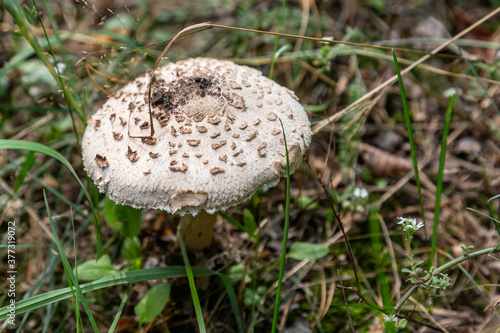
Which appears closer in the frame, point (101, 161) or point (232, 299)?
point (101, 161)

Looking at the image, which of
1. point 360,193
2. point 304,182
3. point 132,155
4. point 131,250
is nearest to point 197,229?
point 131,250

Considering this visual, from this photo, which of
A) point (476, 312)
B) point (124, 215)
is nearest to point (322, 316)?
point (476, 312)

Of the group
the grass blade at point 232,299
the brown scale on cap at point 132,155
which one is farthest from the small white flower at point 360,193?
the brown scale on cap at point 132,155

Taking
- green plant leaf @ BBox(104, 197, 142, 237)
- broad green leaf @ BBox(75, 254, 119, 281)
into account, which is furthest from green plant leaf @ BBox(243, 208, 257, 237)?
broad green leaf @ BBox(75, 254, 119, 281)

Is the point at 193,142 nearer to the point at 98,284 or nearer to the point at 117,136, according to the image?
the point at 117,136

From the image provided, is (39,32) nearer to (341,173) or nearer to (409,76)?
(341,173)

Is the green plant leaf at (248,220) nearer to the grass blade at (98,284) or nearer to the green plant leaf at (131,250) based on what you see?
the grass blade at (98,284)
